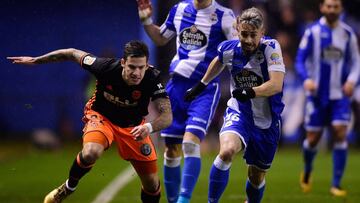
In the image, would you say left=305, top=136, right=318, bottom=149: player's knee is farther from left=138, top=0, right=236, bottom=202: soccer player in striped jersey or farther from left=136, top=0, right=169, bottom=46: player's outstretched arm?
left=136, top=0, right=169, bottom=46: player's outstretched arm

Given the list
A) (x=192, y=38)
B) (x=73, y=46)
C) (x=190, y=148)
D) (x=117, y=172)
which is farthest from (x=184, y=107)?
(x=73, y=46)

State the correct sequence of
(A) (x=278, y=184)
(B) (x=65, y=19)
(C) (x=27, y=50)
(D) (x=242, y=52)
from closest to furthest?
(D) (x=242, y=52) → (A) (x=278, y=184) → (C) (x=27, y=50) → (B) (x=65, y=19)

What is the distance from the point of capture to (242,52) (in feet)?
28.7

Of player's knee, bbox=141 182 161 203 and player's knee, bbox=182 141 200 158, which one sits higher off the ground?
player's knee, bbox=182 141 200 158

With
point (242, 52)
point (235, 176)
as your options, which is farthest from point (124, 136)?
point (235, 176)

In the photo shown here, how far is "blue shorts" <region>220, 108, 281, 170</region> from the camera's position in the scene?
8.78 m

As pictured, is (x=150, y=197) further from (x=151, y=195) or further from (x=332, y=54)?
(x=332, y=54)

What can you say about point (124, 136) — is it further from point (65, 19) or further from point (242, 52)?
point (65, 19)

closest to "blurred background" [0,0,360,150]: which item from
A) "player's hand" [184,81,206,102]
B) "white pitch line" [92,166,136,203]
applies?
"white pitch line" [92,166,136,203]

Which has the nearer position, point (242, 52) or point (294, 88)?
point (242, 52)

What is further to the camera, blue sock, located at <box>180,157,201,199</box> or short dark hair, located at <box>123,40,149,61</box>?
blue sock, located at <box>180,157,201,199</box>

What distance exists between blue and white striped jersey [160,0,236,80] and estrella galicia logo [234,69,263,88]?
1.32 meters

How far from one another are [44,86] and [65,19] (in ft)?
6.38

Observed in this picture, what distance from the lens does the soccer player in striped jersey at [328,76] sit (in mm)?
12273
